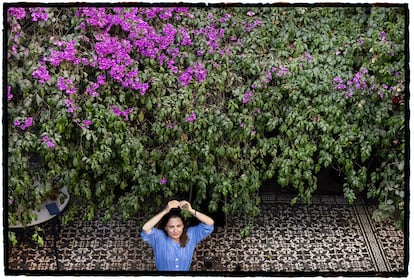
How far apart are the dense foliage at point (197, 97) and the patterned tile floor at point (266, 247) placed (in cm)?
52

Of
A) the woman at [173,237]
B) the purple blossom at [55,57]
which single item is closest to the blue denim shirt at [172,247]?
the woman at [173,237]

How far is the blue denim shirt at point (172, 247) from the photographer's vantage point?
3.52m

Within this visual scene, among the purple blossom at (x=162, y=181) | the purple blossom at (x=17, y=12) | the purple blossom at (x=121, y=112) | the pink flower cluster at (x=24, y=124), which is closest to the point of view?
the purple blossom at (x=17, y=12)

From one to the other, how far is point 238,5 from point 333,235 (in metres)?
2.05

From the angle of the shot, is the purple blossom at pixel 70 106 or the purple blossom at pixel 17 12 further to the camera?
the purple blossom at pixel 70 106

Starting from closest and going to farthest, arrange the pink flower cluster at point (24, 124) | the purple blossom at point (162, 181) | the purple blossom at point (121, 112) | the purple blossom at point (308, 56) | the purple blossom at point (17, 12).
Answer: the purple blossom at point (17, 12) < the pink flower cluster at point (24, 124) < the purple blossom at point (121, 112) < the purple blossom at point (308, 56) < the purple blossom at point (162, 181)

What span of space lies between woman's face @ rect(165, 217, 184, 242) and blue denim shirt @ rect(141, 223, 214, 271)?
0.11 feet

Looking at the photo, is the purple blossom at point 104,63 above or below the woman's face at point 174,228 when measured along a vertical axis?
above

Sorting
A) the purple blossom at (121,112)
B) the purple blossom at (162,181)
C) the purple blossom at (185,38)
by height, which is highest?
the purple blossom at (185,38)

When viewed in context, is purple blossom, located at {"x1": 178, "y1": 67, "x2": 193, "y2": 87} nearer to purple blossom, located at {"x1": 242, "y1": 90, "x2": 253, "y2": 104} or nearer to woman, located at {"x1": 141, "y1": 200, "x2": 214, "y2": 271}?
purple blossom, located at {"x1": 242, "y1": 90, "x2": 253, "y2": 104}

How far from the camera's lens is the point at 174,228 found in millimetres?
3463

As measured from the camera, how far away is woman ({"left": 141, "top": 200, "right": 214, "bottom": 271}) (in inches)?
137

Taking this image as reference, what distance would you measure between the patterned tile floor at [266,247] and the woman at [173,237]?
663 mm

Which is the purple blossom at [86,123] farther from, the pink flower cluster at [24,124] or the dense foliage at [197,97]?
the pink flower cluster at [24,124]
